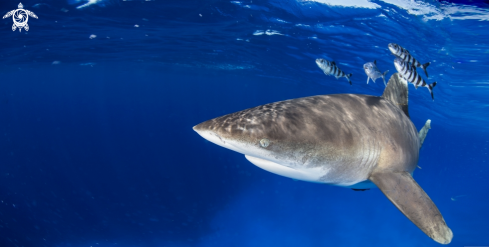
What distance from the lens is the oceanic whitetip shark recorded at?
235cm

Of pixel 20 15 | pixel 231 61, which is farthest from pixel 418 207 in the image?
pixel 231 61

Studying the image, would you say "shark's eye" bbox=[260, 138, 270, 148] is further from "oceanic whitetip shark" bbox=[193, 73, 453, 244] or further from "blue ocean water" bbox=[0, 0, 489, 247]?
"blue ocean water" bbox=[0, 0, 489, 247]

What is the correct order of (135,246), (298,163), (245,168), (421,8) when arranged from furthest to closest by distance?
(245,168) → (135,246) → (421,8) → (298,163)

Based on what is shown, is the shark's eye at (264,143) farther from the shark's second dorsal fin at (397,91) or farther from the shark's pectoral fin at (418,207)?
the shark's second dorsal fin at (397,91)

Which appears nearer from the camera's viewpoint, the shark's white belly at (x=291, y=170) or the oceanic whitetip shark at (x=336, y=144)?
the oceanic whitetip shark at (x=336, y=144)

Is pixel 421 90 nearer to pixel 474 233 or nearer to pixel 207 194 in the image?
pixel 474 233

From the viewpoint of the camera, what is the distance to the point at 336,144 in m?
2.70

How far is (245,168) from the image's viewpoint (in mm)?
30219

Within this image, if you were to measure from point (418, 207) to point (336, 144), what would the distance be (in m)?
0.89

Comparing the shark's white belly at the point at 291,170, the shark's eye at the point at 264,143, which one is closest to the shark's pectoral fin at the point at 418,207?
the shark's white belly at the point at 291,170

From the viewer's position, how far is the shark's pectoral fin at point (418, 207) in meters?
2.34

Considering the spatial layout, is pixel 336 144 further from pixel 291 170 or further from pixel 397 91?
pixel 397 91

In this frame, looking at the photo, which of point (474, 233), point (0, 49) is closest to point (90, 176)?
point (0, 49)

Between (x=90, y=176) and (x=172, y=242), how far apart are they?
52.0 ft
